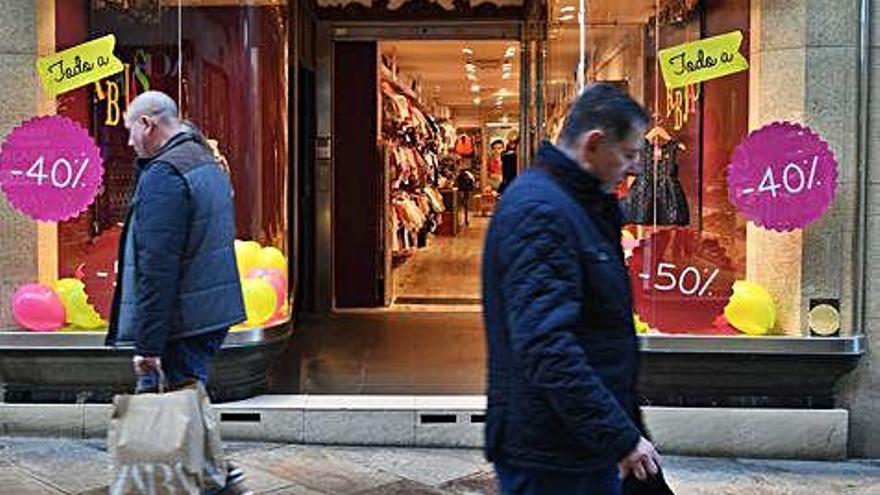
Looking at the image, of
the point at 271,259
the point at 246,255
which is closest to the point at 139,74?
the point at 246,255

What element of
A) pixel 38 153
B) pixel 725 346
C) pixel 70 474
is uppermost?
pixel 38 153

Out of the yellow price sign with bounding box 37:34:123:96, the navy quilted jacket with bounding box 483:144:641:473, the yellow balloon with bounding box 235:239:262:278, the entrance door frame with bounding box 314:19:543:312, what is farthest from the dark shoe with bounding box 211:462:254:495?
the entrance door frame with bounding box 314:19:543:312

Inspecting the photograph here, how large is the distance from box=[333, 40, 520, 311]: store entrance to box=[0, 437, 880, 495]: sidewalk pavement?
273 cm

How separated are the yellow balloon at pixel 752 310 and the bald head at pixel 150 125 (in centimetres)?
317

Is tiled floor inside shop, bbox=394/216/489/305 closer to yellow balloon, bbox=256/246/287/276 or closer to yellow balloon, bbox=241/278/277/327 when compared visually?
yellow balloon, bbox=256/246/287/276

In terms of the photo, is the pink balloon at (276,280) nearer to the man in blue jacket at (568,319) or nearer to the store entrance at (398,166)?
the store entrance at (398,166)

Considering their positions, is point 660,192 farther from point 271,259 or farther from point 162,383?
point 162,383

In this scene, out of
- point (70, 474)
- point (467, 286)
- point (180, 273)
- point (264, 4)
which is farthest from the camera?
point (467, 286)

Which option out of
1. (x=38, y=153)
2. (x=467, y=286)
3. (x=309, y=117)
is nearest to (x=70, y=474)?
(x=38, y=153)

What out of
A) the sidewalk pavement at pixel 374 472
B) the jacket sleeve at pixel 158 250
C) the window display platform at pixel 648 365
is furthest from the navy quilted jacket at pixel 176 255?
the window display platform at pixel 648 365

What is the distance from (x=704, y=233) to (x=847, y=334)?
3.03 feet

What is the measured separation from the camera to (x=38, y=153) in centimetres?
639

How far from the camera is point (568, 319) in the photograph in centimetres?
267

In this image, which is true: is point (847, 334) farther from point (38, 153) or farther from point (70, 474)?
point (38, 153)
